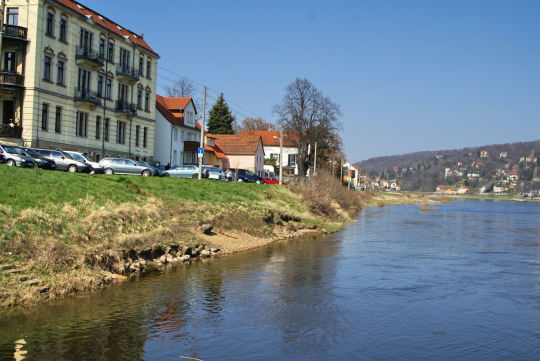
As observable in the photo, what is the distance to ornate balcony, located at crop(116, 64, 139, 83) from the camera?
5422cm

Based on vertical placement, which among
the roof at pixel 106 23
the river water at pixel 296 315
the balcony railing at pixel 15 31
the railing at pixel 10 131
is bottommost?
the river water at pixel 296 315

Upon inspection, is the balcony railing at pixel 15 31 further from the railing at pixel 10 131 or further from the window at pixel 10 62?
the railing at pixel 10 131

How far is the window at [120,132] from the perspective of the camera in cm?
5481

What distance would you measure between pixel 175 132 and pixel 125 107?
14.1m

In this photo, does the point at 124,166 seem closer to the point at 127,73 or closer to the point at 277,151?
the point at 127,73

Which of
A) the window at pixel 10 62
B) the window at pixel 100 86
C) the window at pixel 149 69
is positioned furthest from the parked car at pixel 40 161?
the window at pixel 149 69

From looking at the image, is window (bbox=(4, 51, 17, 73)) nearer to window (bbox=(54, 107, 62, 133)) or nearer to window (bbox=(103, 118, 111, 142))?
window (bbox=(54, 107, 62, 133))

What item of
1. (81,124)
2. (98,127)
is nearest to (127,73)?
(98,127)

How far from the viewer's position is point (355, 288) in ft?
65.6

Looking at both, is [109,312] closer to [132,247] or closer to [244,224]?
[132,247]

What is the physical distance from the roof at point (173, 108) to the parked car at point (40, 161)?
3322 centimetres

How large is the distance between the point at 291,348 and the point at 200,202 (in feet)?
68.2

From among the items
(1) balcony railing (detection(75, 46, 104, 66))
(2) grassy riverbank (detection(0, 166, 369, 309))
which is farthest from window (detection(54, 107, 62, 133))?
(2) grassy riverbank (detection(0, 166, 369, 309))

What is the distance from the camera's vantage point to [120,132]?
5559cm
